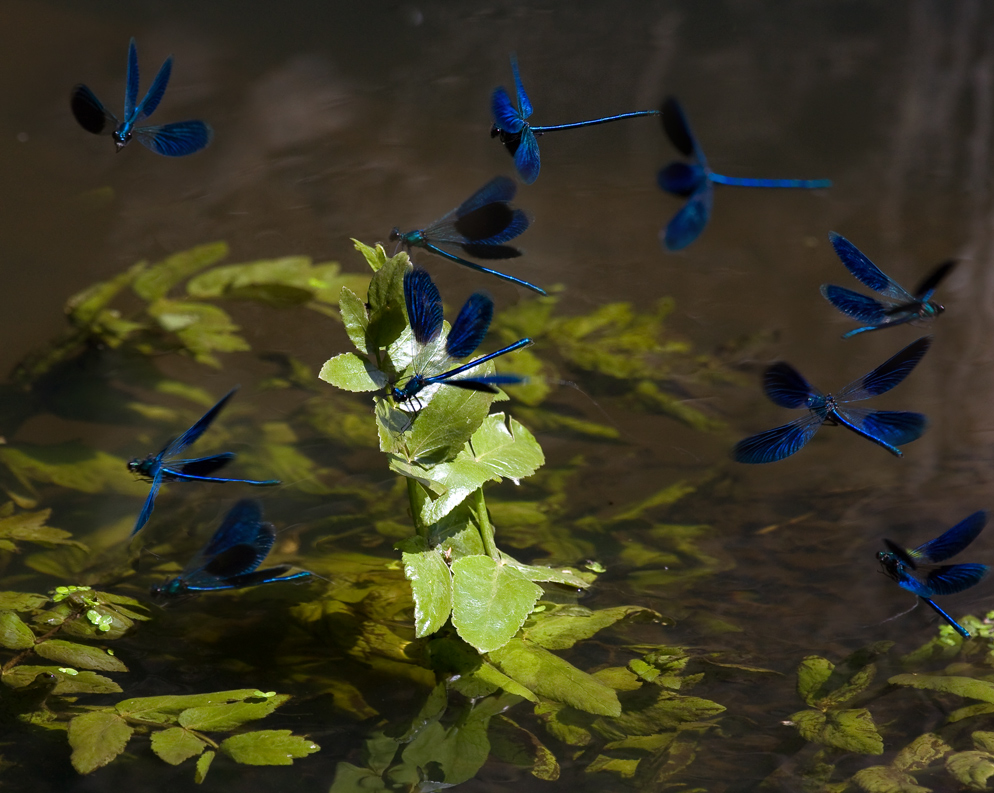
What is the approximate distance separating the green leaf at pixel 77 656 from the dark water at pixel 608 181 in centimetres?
49

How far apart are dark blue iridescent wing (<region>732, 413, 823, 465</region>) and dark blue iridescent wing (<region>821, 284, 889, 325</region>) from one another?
0.55 ft

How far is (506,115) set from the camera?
41.9 inches

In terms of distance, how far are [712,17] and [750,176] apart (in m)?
0.65

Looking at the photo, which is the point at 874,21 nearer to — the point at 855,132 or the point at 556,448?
the point at 855,132

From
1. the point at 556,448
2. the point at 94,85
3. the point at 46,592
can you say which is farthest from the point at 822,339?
the point at 94,85

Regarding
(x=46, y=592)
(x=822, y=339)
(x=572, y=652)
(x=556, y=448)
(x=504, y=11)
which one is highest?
(x=504, y=11)

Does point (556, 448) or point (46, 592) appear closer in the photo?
point (46, 592)

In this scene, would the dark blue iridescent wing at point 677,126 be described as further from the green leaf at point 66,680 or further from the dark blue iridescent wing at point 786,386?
the green leaf at point 66,680

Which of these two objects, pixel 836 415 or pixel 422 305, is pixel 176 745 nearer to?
pixel 422 305

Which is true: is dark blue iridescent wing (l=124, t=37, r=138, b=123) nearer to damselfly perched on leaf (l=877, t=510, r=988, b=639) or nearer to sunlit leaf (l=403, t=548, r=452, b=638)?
sunlit leaf (l=403, t=548, r=452, b=638)

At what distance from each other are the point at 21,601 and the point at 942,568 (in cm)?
144

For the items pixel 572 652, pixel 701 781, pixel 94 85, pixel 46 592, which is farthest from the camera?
pixel 94 85

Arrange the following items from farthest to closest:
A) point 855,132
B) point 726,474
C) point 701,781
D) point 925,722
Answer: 1. point 855,132
2. point 726,474
3. point 925,722
4. point 701,781

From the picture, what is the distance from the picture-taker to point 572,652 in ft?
4.35
